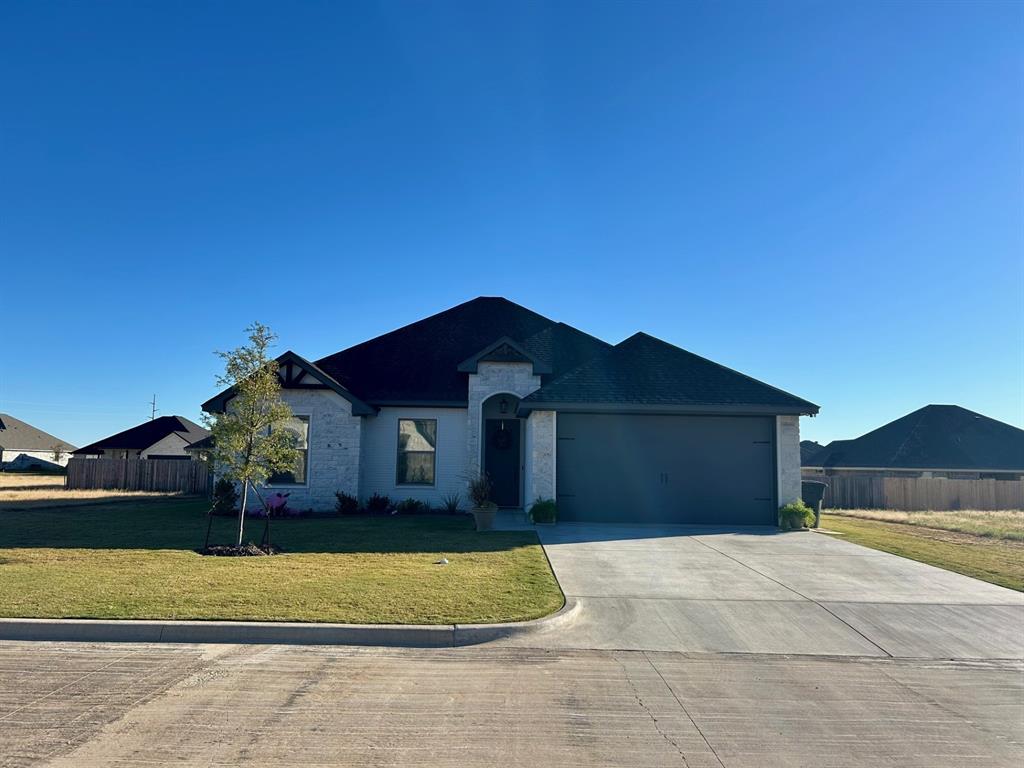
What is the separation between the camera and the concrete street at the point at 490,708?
13.1ft

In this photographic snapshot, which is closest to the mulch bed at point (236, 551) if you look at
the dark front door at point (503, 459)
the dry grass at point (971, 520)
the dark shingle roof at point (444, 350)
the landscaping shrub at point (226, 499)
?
the landscaping shrub at point (226, 499)

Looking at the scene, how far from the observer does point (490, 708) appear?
4.65m

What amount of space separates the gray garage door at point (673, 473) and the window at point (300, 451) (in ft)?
23.0

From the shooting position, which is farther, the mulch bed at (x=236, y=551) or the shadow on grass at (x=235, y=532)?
the shadow on grass at (x=235, y=532)

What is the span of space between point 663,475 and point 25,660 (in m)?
12.2

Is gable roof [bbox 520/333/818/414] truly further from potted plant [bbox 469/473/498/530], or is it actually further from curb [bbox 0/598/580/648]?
curb [bbox 0/598/580/648]

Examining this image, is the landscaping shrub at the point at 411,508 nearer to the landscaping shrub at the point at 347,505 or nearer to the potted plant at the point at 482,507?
the landscaping shrub at the point at 347,505

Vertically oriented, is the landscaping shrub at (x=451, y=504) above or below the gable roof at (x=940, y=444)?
below

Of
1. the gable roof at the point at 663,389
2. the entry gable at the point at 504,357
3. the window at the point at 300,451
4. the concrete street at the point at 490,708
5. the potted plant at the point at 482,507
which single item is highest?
the entry gable at the point at 504,357

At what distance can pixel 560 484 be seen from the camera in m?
14.9

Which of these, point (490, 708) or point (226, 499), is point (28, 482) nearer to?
point (226, 499)

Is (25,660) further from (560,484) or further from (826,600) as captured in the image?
(560,484)

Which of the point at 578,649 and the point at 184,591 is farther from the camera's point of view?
the point at 184,591

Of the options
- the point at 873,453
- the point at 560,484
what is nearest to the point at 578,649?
the point at 560,484
